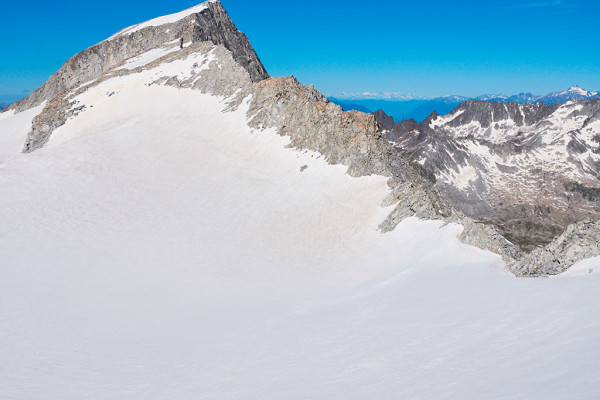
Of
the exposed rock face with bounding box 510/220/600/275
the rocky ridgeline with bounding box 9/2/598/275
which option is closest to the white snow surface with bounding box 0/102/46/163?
the rocky ridgeline with bounding box 9/2/598/275

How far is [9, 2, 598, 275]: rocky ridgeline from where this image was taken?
2980 centimetres

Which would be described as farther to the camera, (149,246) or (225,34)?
(225,34)

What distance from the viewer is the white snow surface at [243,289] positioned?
1378 cm

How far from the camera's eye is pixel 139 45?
4075 inches

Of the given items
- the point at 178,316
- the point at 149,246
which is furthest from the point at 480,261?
the point at 149,246

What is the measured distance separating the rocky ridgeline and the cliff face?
0.78 meters

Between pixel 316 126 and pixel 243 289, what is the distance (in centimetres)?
2765

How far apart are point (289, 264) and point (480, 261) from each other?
47.6 ft

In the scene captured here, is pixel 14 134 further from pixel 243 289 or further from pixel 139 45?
pixel 243 289

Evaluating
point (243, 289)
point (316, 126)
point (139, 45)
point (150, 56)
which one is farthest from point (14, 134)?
point (243, 289)

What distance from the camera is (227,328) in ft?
79.5

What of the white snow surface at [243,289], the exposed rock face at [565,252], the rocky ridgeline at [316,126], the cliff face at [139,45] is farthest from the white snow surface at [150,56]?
the exposed rock face at [565,252]

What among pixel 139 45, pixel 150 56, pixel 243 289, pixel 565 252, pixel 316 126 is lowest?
pixel 565 252

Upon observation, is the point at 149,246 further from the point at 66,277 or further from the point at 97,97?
the point at 97,97
